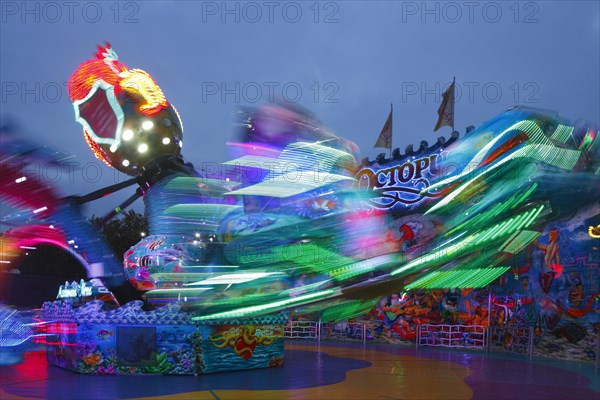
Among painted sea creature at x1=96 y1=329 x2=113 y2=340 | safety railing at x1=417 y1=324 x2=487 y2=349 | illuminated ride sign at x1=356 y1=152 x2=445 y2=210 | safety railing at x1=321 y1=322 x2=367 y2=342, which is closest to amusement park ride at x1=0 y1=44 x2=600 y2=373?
painted sea creature at x1=96 y1=329 x2=113 y2=340

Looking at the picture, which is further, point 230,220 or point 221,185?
point 230,220

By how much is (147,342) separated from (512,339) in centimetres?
1112

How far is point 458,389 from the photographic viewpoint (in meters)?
10.3

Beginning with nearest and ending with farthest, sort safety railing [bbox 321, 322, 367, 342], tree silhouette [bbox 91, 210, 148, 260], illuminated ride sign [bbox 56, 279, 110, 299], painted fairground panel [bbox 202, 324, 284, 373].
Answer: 1. painted fairground panel [bbox 202, 324, 284, 373]
2. illuminated ride sign [bbox 56, 279, 110, 299]
3. safety railing [bbox 321, 322, 367, 342]
4. tree silhouette [bbox 91, 210, 148, 260]

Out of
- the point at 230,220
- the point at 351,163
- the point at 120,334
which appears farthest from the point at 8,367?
the point at 351,163

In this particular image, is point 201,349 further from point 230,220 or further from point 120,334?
point 230,220

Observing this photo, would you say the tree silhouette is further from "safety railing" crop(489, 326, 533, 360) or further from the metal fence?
"safety railing" crop(489, 326, 533, 360)

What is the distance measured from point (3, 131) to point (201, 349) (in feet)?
18.0

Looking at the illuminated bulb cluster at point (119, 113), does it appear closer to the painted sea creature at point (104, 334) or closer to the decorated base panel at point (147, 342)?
the decorated base panel at point (147, 342)

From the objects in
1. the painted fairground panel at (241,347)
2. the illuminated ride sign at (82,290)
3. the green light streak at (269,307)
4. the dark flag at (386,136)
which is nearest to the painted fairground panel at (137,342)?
the painted fairground panel at (241,347)

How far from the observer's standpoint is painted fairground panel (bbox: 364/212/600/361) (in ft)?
49.4

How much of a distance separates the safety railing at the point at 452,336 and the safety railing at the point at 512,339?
0.96ft

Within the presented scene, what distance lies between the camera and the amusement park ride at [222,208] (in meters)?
10.6

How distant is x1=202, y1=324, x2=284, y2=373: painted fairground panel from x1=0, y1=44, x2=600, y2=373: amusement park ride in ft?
0.10
